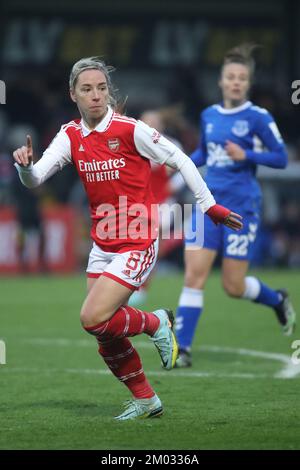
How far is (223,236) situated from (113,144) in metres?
2.85

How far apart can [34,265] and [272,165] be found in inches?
405

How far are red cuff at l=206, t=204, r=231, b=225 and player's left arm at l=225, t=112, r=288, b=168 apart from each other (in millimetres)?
2442

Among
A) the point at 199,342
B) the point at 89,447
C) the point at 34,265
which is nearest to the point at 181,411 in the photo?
the point at 89,447

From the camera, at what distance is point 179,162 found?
7086mm

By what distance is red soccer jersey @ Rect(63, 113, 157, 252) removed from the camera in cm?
705

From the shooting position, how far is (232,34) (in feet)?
77.1

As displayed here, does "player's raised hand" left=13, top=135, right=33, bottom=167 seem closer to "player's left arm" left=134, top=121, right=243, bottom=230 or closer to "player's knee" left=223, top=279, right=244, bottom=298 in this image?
"player's left arm" left=134, top=121, right=243, bottom=230

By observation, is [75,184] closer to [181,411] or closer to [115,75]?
[115,75]

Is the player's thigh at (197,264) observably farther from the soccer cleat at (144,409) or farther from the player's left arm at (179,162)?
the soccer cleat at (144,409)

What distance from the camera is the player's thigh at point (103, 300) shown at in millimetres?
6773

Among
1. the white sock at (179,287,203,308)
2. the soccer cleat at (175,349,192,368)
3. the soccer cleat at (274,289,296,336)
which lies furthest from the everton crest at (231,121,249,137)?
the soccer cleat at (175,349,192,368)

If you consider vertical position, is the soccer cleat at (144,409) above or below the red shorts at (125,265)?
below

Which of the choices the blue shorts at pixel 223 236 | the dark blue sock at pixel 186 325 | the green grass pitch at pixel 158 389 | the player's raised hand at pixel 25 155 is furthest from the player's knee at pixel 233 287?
the player's raised hand at pixel 25 155

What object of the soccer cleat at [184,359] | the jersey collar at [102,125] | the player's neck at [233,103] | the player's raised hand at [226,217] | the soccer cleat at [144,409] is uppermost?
the player's neck at [233,103]
